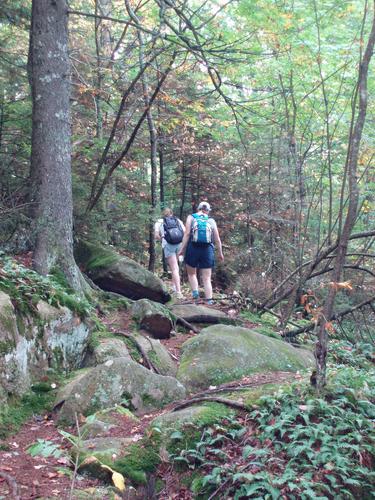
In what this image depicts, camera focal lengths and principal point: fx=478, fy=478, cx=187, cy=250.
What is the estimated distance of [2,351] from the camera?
14.8 feet

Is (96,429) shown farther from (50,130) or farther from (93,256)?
(93,256)

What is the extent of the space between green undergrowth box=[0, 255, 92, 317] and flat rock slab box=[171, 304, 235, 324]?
2642mm

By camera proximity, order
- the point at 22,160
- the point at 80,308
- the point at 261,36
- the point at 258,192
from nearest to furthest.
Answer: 1. the point at 80,308
2. the point at 261,36
3. the point at 22,160
4. the point at 258,192

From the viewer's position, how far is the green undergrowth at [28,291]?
5211mm

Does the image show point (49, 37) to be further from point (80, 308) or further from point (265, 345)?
point (265, 345)

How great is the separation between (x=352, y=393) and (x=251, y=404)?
959mm

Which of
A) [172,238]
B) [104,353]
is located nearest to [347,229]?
[104,353]

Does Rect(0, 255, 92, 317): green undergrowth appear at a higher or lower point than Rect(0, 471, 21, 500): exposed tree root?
higher

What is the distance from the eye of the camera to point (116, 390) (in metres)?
4.84

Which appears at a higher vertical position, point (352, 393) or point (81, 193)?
point (81, 193)

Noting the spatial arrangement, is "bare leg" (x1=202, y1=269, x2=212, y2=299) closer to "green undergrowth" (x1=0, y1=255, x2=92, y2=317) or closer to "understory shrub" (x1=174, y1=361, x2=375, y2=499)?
"green undergrowth" (x1=0, y1=255, x2=92, y2=317)

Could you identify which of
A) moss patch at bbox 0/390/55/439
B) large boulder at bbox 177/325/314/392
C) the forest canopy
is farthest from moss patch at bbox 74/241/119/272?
moss patch at bbox 0/390/55/439

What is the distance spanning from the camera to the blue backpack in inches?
380

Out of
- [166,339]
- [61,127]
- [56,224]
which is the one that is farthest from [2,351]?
[61,127]
